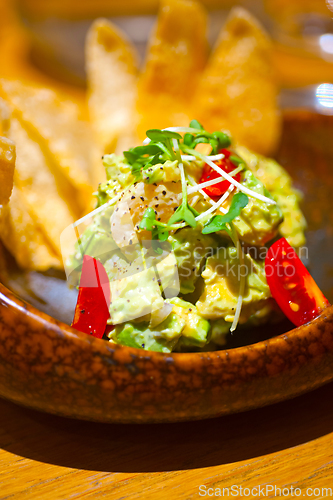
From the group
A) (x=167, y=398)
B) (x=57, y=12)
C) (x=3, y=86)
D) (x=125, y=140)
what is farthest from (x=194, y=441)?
(x=57, y=12)

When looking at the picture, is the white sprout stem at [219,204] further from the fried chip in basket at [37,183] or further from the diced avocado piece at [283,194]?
the fried chip in basket at [37,183]

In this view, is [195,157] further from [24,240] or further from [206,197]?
[24,240]

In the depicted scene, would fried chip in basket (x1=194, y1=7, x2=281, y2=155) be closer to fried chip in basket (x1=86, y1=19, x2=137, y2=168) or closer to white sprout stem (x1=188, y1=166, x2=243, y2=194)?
fried chip in basket (x1=86, y1=19, x2=137, y2=168)

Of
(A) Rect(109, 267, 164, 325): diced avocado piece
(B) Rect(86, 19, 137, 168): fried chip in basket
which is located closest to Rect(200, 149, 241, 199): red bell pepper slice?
(A) Rect(109, 267, 164, 325): diced avocado piece

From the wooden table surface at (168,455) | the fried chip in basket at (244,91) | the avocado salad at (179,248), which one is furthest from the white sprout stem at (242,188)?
the fried chip in basket at (244,91)

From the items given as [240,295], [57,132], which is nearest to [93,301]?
[240,295]

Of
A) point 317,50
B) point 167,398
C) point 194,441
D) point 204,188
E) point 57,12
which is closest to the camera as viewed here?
point 167,398

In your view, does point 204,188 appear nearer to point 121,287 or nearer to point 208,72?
point 121,287
